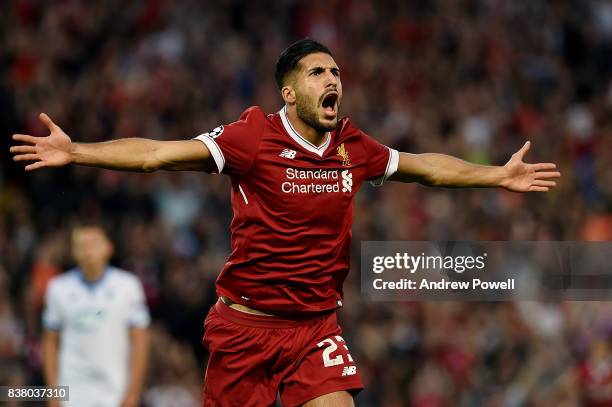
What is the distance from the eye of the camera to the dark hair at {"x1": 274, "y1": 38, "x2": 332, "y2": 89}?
6.95 metres

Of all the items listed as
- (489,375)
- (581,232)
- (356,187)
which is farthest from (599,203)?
(356,187)

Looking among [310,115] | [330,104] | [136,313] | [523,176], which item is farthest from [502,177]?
[136,313]

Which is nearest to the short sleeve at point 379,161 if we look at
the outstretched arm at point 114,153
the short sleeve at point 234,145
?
the short sleeve at point 234,145

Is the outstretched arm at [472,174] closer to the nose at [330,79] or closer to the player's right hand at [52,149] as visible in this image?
the nose at [330,79]

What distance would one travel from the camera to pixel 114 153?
21.0 feet

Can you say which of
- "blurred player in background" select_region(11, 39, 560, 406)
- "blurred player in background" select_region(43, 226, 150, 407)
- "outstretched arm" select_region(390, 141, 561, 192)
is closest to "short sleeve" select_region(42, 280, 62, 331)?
"blurred player in background" select_region(43, 226, 150, 407)

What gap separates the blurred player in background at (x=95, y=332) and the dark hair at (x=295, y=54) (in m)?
2.98

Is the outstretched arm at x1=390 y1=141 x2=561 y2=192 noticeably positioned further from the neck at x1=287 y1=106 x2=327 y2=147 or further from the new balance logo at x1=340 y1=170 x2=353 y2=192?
the neck at x1=287 y1=106 x2=327 y2=147

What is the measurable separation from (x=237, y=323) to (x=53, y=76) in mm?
10038

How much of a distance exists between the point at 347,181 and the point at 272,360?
105 centimetres

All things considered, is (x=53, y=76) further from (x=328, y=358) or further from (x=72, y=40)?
(x=328, y=358)

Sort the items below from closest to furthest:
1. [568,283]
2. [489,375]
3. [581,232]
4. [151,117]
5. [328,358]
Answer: [328,358] < [568,283] < [489,375] < [581,232] < [151,117]

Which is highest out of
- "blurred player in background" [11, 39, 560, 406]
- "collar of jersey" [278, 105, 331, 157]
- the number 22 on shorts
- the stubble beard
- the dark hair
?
the dark hair

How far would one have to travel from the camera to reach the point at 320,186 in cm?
681
